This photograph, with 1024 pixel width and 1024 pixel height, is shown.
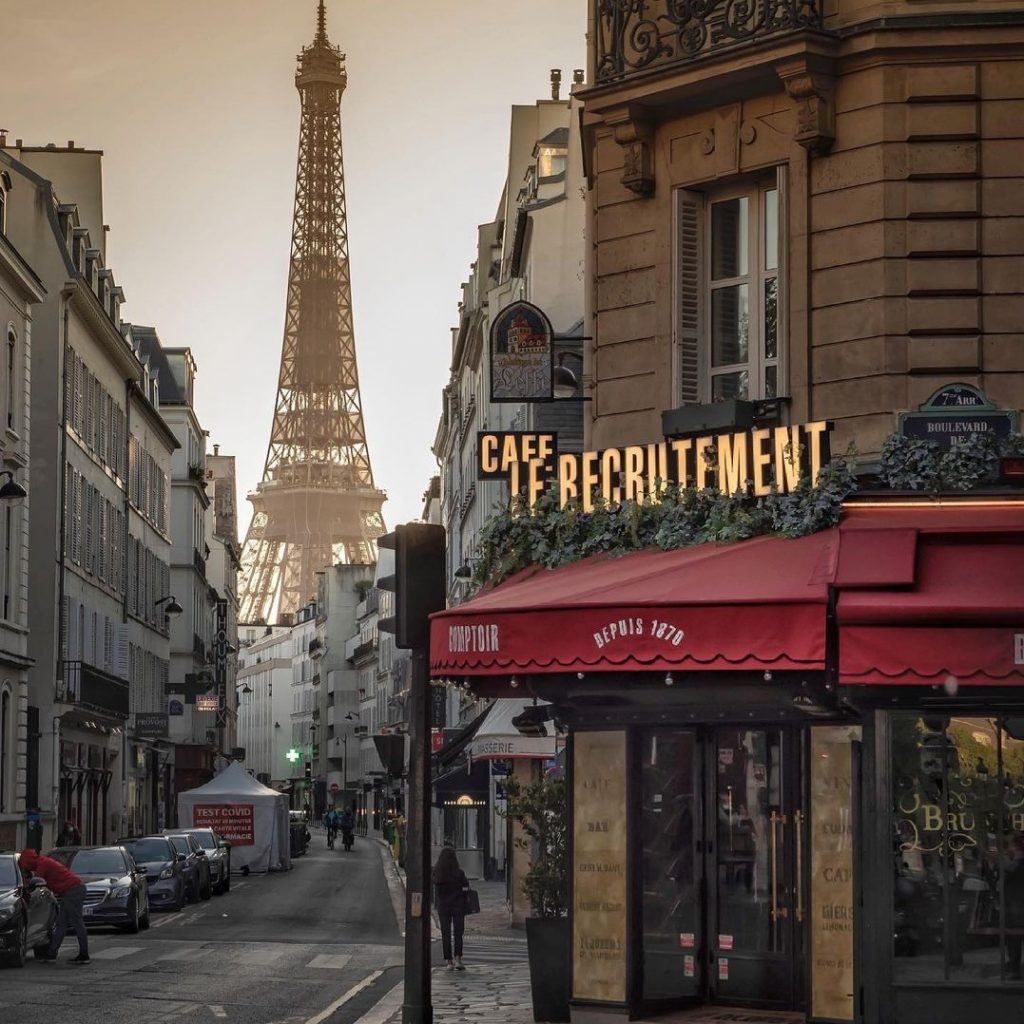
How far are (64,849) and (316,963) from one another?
8.60 m

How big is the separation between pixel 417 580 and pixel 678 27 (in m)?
5.63

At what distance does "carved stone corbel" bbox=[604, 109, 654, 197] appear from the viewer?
1898 centimetres

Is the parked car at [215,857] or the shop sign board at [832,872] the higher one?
the shop sign board at [832,872]

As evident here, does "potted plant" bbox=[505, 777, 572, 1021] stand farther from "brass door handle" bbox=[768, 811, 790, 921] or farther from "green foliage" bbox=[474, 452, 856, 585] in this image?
"green foliage" bbox=[474, 452, 856, 585]

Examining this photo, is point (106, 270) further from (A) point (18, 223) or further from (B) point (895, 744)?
(B) point (895, 744)

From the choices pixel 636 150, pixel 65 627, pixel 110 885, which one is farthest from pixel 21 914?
pixel 65 627

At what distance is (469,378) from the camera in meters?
76.6

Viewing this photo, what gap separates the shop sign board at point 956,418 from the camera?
16.5 m

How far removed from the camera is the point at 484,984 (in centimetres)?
2428

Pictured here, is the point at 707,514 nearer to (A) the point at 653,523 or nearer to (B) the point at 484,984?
(A) the point at 653,523

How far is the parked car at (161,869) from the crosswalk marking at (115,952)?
31.8ft

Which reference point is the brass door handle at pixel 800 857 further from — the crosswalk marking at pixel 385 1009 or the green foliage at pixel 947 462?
the crosswalk marking at pixel 385 1009

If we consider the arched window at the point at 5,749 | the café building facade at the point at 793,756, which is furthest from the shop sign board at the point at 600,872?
the arched window at the point at 5,749

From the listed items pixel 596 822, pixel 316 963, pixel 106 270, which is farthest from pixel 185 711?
pixel 596 822
